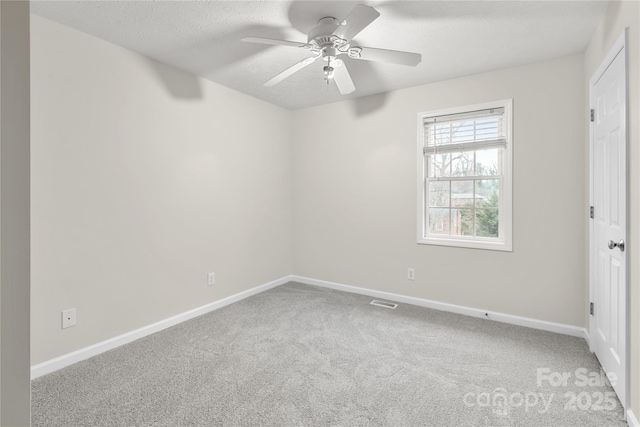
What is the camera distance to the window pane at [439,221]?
3529 mm

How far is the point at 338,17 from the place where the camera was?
218 centimetres

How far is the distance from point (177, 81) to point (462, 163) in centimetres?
298

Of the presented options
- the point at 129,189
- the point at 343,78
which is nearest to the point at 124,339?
the point at 129,189

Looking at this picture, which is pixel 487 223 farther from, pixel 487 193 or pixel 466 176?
pixel 466 176

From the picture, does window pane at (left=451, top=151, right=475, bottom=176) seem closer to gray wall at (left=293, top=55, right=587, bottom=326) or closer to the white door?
gray wall at (left=293, top=55, right=587, bottom=326)

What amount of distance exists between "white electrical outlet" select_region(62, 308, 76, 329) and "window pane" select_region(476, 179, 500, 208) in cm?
369

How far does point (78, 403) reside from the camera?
1.90 m

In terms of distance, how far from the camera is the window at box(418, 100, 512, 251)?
3.14 meters

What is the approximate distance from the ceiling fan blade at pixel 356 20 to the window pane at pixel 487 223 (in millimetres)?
2245

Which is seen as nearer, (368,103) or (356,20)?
(356,20)

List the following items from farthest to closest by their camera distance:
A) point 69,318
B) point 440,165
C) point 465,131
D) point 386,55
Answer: point 440,165 < point 465,131 < point 69,318 < point 386,55

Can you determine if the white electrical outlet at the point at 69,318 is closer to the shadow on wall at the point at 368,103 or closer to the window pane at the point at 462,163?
the shadow on wall at the point at 368,103

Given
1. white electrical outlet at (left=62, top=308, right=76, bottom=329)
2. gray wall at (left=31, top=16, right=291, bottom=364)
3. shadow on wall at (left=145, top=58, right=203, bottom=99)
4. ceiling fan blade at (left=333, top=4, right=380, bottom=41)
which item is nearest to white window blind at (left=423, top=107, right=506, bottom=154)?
ceiling fan blade at (left=333, top=4, right=380, bottom=41)

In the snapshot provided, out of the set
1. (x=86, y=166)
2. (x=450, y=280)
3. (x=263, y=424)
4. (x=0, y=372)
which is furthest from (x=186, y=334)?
(x=450, y=280)
